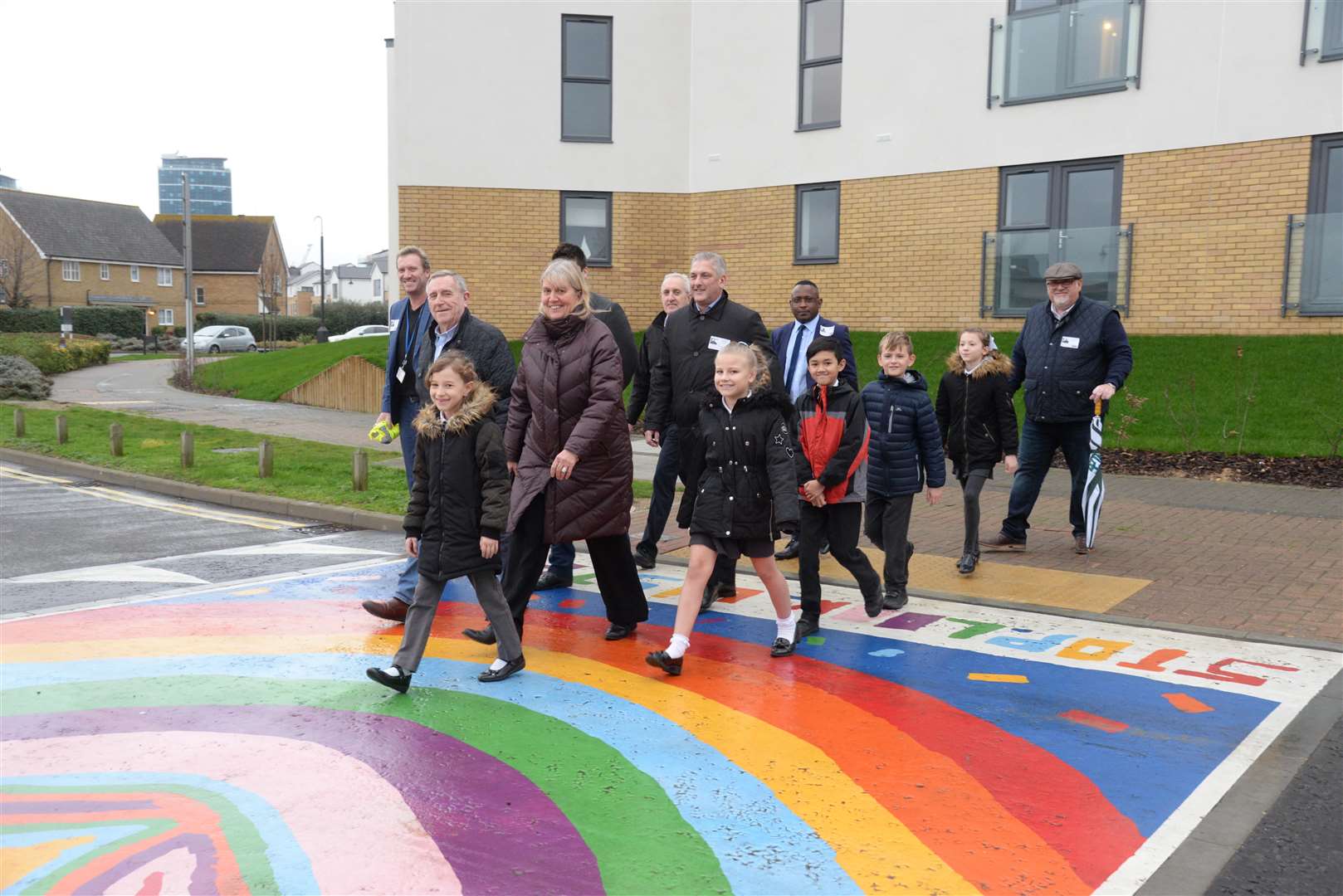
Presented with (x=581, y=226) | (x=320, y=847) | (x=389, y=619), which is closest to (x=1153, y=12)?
(x=581, y=226)

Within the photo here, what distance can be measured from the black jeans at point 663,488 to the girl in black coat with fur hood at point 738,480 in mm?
1691

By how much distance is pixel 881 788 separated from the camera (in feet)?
13.7

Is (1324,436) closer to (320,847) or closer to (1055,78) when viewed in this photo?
(1055,78)

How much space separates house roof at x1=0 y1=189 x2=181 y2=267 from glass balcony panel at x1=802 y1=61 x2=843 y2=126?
6206 cm

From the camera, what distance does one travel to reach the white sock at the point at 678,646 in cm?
547

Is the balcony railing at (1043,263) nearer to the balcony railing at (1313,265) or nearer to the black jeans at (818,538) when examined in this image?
the balcony railing at (1313,265)

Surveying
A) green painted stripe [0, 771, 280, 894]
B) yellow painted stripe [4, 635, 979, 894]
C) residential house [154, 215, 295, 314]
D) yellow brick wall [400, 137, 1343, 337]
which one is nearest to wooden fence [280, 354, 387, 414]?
yellow brick wall [400, 137, 1343, 337]

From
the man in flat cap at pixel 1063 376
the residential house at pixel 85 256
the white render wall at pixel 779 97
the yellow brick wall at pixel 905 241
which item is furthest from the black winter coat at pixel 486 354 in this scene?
the residential house at pixel 85 256

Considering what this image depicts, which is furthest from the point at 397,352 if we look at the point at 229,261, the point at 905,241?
the point at 229,261

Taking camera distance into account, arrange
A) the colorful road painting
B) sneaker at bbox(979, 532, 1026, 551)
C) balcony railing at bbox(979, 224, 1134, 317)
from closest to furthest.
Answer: the colorful road painting, sneaker at bbox(979, 532, 1026, 551), balcony railing at bbox(979, 224, 1134, 317)

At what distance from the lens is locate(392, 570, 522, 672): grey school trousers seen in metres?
5.23

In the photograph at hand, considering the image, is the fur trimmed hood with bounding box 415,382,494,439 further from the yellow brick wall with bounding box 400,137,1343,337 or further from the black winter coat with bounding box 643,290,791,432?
the yellow brick wall with bounding box 400,137,1343,337

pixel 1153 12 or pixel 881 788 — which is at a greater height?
pixel 1153 12

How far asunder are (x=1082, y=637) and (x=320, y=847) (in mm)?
4361
